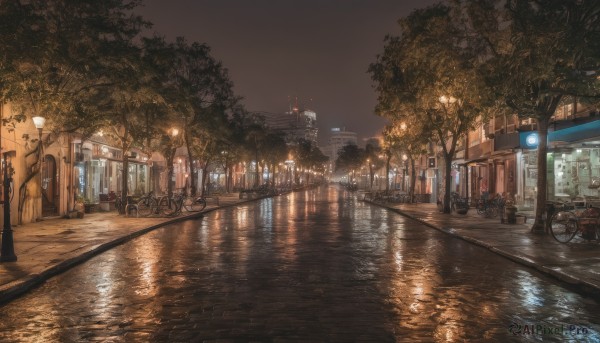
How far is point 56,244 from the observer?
58.2ft

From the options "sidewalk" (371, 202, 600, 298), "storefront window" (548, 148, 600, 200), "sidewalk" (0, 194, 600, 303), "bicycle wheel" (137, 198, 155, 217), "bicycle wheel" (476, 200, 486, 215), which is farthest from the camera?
"bicycle wheel" (476, 200, 486, 215)

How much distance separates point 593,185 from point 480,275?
1459 cm

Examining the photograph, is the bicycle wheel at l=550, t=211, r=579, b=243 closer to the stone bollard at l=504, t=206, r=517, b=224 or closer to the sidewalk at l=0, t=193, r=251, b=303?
the stone bollard at l=504, t=206, r=517, b=224

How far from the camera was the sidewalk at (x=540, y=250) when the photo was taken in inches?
475

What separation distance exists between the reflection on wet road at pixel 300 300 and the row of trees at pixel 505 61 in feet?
19.6

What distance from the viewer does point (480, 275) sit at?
12.9 metres

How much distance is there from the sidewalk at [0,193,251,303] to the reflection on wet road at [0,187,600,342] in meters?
0.44

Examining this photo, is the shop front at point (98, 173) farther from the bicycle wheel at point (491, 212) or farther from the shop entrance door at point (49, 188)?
the bicycle wheel at point (491, 212)

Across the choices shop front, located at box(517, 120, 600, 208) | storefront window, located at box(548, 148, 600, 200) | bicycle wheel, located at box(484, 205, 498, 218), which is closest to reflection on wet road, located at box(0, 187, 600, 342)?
shop front, located at box(517, 120, 600, 208)

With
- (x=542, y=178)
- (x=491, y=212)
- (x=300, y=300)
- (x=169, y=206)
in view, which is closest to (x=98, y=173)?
(x=169, y=206)

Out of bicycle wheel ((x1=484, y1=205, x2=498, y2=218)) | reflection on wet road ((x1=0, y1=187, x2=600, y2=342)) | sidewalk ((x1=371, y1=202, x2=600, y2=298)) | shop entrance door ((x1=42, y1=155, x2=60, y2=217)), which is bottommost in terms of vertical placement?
reflection on wet road ((x1=0, y1=187, x2=600, y2=342))

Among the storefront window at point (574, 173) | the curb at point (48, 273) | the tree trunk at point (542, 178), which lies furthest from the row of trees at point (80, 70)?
the storefront window at point (574, 173)

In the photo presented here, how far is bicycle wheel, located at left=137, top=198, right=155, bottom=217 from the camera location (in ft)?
105

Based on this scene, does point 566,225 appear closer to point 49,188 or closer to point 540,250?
point 540,250
